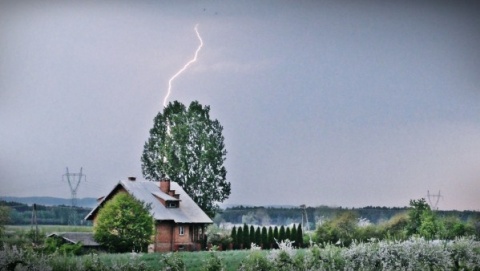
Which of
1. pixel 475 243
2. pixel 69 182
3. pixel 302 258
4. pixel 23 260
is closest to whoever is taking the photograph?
pixel 23 260

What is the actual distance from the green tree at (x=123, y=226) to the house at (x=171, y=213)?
0.64m

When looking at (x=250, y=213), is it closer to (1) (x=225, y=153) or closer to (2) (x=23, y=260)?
(1) (x=225, y=153)

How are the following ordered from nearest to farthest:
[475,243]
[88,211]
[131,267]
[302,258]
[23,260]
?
[23,260], [131,267], [302,258], [475,243], [88,211]

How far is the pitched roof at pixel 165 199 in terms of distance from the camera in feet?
55.0

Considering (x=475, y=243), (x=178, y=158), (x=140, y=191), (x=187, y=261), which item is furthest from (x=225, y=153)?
(x=475, y=243)

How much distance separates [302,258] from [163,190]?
552 centimetres

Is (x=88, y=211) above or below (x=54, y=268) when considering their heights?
above

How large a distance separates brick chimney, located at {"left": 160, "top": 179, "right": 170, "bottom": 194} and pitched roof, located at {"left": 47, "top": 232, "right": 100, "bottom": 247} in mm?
2248

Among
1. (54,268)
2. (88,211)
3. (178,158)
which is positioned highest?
(178,158)

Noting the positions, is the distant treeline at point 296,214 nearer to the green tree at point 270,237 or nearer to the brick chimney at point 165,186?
the green tree at point 270,237

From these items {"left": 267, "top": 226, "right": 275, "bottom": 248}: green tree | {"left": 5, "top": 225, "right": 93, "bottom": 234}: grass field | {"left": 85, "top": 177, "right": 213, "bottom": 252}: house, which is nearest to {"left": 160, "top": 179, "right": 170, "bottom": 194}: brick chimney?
{"left": 85, "top": 177, "right": 213, "bottom": 252}: house

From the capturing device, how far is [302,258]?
1193 centimetres

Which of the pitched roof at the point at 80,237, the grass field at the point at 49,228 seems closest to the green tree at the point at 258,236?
the grass field at the point at 49,228

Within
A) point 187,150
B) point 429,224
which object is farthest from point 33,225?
point 429,224
